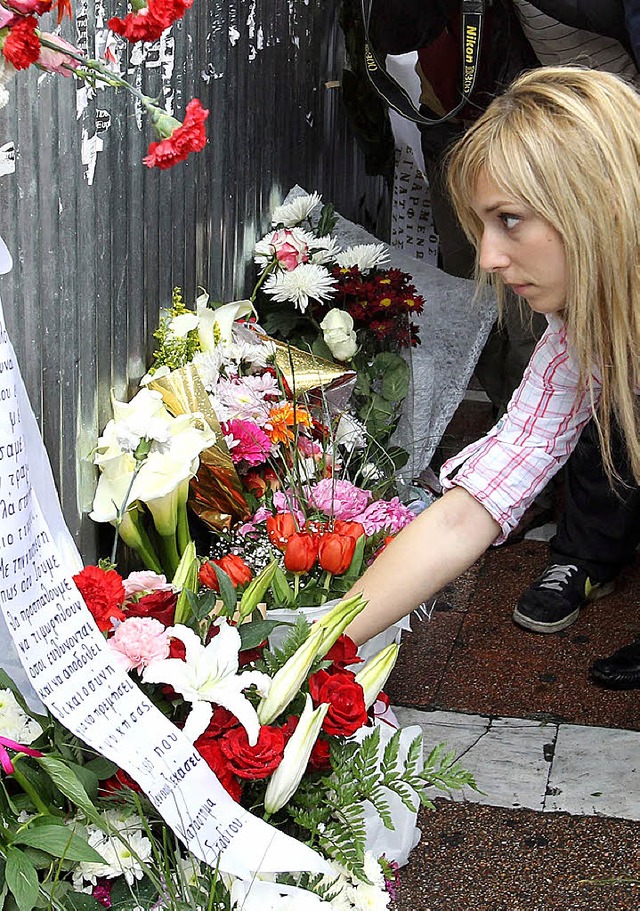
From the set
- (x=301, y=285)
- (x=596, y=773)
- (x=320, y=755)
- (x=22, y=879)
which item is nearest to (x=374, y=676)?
(x=320, y=755)

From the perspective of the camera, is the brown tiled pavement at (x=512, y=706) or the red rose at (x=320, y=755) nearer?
the red rose at (x=320, y=755)

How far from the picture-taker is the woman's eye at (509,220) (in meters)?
2.11

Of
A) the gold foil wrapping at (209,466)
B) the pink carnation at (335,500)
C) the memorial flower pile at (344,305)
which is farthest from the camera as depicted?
the memorial flower pile at (344,305)

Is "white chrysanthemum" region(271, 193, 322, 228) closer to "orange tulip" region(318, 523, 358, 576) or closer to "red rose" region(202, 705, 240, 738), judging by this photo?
"orange tulip" region(318, 523, 358, 576)

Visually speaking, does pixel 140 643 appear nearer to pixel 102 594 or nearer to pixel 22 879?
pixel 102 594

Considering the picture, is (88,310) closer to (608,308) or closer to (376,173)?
(608,308)

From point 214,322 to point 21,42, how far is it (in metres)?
1.64

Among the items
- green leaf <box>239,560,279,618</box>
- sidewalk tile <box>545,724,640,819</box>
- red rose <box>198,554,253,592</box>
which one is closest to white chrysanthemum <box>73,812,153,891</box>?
green leaf <box>239,560,279,618</box>

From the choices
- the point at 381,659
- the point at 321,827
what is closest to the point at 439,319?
the point at 381,659

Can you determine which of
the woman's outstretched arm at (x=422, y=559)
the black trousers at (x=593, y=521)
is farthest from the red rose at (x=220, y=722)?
the black trousers at (x=593, y=521)

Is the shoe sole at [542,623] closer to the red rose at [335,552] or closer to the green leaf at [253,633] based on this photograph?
the red rose at [335,552]

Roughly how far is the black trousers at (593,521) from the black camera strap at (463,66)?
1.16m

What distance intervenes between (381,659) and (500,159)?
898mm

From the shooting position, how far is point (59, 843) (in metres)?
1.55
